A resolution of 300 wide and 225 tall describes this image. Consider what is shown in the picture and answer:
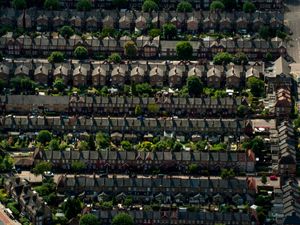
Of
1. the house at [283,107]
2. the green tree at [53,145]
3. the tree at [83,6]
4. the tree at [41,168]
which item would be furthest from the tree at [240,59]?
the tree at [41,168]

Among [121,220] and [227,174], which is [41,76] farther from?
[121,220]

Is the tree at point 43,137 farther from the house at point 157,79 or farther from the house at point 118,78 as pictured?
the house at point 157,79

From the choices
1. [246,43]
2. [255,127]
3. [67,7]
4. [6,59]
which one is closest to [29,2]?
[67,7]

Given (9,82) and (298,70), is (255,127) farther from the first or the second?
(9,82)

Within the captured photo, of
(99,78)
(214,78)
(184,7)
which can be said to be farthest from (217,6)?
(99,78)

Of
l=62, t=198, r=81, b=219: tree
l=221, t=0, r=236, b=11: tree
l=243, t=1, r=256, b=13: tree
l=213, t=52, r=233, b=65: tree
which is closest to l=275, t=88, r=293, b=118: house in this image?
l=213, t=52, r=233, b=65: tree
